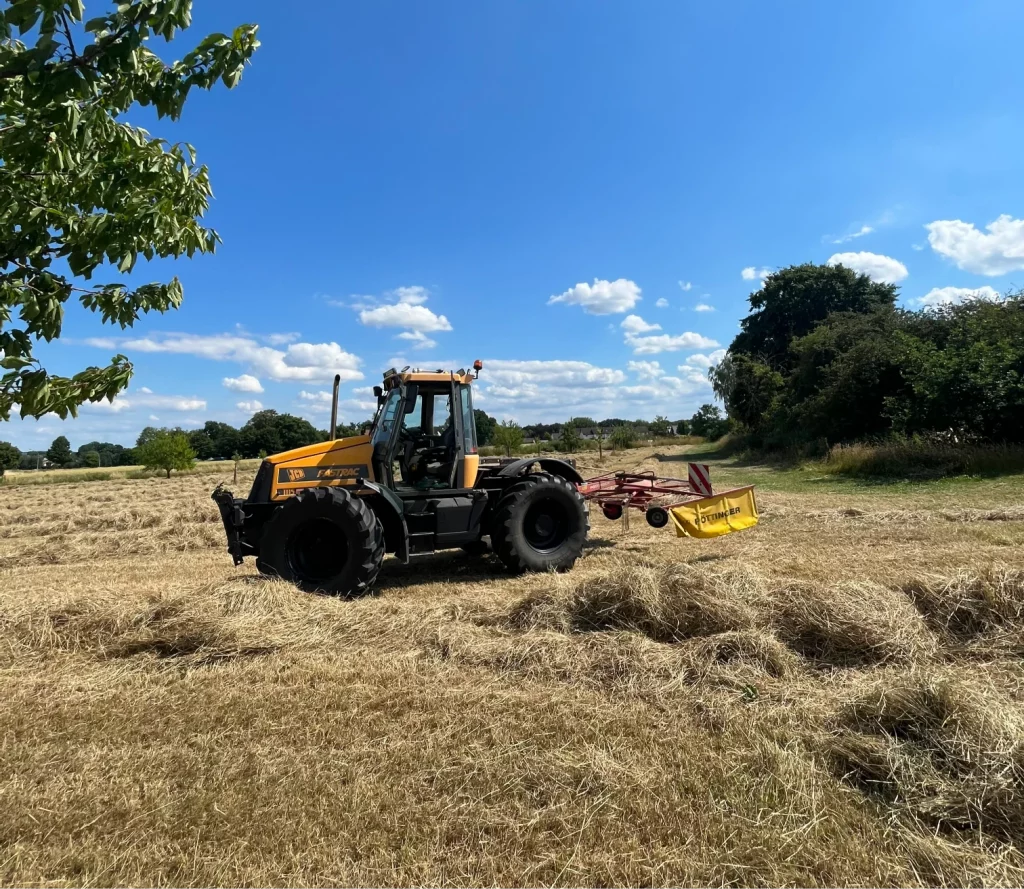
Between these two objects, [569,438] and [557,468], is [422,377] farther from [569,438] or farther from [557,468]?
[569,438]

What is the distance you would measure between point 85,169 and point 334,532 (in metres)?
4.47

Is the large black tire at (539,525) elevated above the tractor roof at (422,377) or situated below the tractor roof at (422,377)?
below

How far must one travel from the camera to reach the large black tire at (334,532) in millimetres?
6461

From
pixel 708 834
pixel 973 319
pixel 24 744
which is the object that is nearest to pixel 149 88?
pixel 24 744

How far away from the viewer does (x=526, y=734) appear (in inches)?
132

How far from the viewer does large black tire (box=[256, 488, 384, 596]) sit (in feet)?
21.2

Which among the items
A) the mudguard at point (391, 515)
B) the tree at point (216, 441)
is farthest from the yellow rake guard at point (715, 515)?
the tree at point (216, 441)

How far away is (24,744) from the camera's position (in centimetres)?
335

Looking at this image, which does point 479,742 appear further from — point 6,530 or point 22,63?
point 6,530

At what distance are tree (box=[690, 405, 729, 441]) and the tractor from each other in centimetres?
4901

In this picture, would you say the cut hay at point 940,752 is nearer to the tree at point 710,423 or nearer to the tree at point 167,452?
the tree at point 167,452

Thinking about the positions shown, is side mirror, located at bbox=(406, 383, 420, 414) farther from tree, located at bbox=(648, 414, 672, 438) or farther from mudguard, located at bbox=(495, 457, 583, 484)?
tree, located at bbox=(648, 414, 672, 438)

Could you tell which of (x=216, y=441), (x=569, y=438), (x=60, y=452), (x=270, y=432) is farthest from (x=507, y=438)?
(x=60, y=452)

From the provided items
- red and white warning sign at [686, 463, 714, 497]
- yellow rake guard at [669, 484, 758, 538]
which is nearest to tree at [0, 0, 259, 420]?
yellow rake guard at [669, 484, 758, 538]
